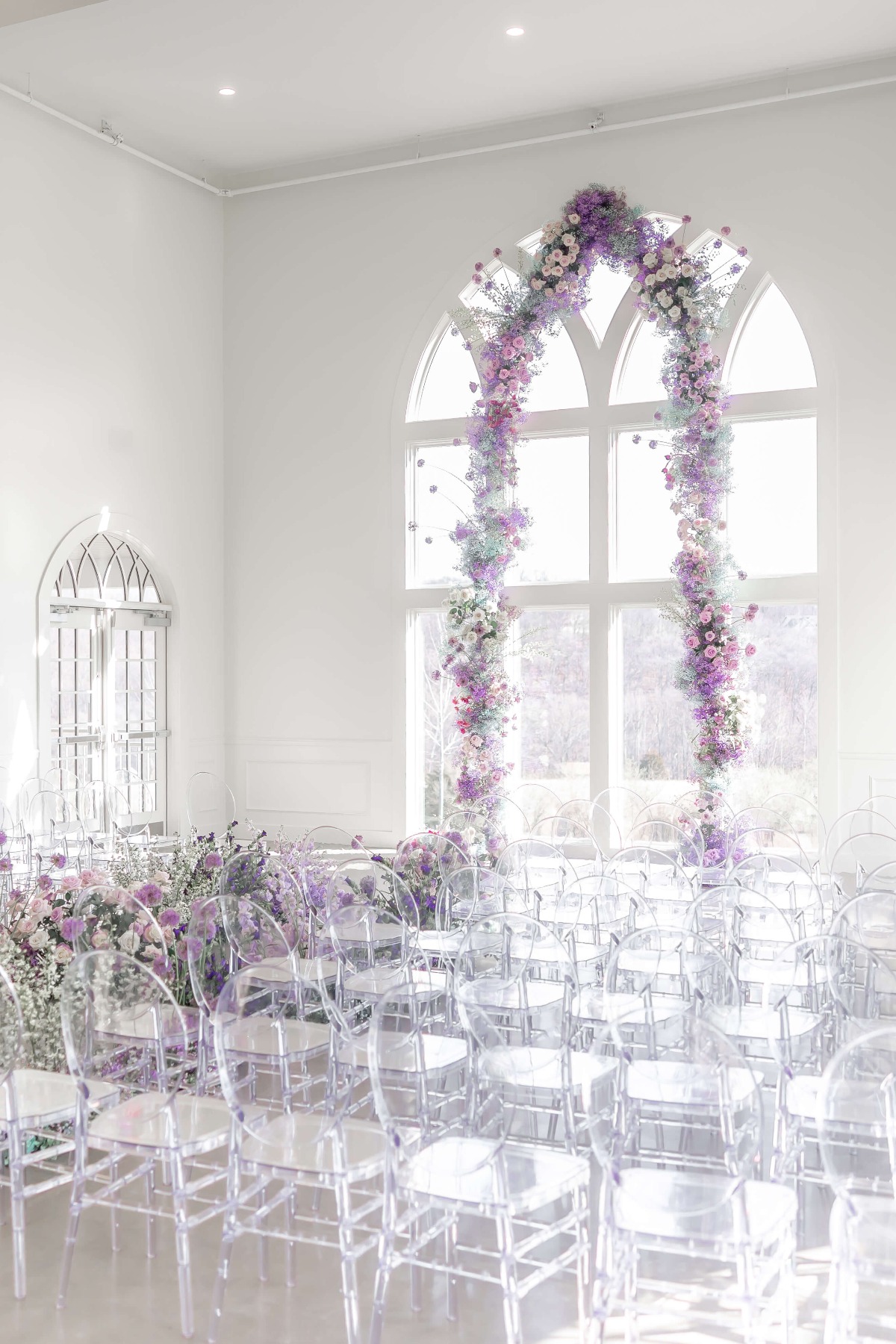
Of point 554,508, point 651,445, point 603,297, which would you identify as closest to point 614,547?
point 554,508

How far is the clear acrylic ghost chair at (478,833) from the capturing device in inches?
318

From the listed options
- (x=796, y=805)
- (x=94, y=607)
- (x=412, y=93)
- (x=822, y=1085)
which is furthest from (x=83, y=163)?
(x=822, y=1085)

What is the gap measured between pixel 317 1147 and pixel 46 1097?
Answer: 37.9 inches

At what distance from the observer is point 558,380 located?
959 centimetres

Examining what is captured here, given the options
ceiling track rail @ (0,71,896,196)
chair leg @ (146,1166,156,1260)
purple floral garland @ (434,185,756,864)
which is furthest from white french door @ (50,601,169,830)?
chair leg @ (146,1166,156,1260)

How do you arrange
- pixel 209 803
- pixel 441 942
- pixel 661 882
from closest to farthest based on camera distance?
pixel 441 942 < pixel 661 882 < pixel 209 803

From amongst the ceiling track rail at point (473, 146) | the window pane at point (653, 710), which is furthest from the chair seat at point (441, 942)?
the ceiling track rail at point (473, 146)

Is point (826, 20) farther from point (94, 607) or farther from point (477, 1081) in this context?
point (477, 1081)

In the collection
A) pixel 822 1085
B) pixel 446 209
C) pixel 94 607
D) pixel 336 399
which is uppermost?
pixel 446 209

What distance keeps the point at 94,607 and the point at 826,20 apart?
6.43 m

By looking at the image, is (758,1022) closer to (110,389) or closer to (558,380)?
(558,380)

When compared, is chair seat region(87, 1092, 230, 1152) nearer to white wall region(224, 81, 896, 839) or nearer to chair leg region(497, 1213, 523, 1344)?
chair leg region(497, 1213, 523, 1344)

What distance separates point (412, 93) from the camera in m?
8.95

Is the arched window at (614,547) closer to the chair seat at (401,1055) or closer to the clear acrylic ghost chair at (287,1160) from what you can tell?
the chair seat at (401,1055)
